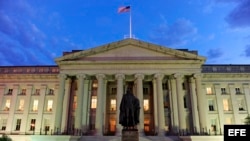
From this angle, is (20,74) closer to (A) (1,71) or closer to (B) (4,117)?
(A) (1,71)

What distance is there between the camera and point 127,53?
1866 inches

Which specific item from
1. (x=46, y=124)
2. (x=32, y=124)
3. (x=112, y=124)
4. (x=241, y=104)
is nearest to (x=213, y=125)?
(x=241, y=104)

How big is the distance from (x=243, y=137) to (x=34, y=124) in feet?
169

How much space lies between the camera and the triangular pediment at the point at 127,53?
4666 cm

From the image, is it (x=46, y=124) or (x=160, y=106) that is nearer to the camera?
(x=160, y=106)

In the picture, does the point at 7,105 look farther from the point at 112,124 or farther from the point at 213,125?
the point at 213,125

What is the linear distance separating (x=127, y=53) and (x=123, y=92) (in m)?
7.38

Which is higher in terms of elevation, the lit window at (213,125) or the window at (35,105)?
the window at (35,105)

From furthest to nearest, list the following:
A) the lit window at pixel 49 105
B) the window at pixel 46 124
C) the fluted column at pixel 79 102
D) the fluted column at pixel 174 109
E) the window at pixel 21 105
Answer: the window at pixel 21 105, the lit window at pixel 49 105, the window at pixel 46 124, the fluted column at pixel 174 109, the fluted column at pixel 79 102

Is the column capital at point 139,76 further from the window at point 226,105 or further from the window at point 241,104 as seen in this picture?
the window at point 241,104

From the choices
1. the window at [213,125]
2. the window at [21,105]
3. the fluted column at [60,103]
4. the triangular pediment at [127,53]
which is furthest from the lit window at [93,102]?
the window at [213,125]

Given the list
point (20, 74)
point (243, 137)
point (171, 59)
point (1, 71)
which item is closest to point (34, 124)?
point (20, 74)

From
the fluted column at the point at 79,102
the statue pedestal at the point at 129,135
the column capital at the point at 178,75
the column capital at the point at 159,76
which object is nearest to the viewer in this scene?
the statue pedestal at the point at 129,135

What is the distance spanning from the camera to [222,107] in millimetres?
52344
